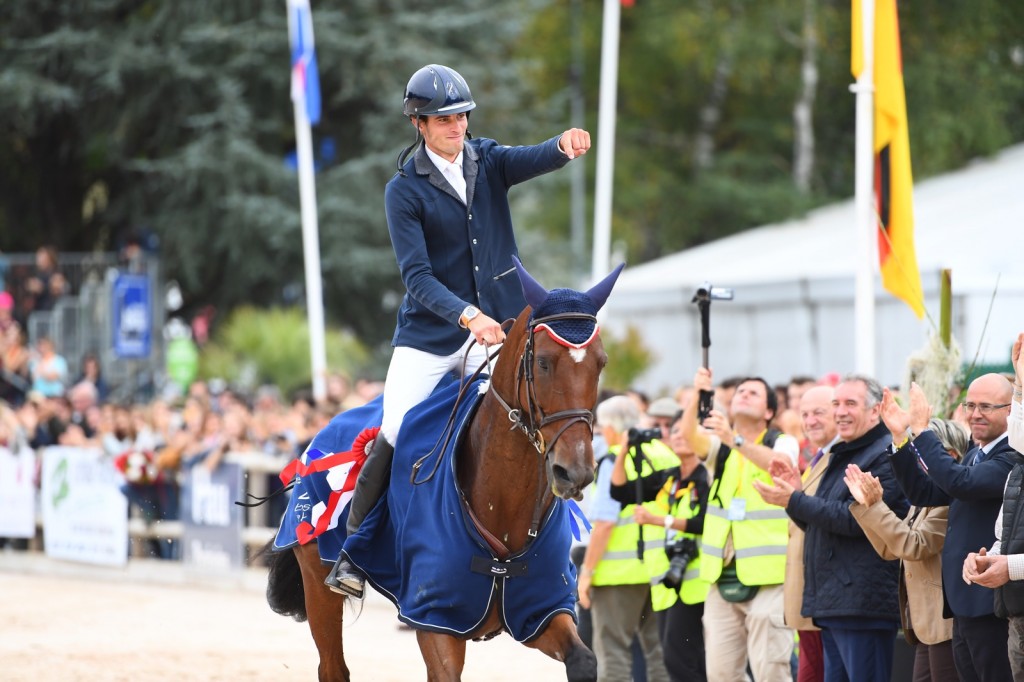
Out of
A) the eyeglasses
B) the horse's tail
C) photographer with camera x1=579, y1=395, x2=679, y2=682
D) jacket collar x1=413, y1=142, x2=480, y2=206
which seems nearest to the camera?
the eyeglasses

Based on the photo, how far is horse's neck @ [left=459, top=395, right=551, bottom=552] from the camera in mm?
6039

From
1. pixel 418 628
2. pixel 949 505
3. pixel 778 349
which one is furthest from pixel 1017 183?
pixel 418 628

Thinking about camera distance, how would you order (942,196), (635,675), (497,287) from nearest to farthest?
(497,287)
(635,675)
(942,196)

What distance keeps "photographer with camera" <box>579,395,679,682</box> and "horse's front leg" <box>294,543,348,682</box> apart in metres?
1.79

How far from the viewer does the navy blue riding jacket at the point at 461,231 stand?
6.54m

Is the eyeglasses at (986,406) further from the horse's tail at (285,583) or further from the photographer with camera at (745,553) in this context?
the horse's tail at (285,583)

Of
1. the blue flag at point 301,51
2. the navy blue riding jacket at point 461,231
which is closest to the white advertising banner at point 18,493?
the blue flag at point 301,51

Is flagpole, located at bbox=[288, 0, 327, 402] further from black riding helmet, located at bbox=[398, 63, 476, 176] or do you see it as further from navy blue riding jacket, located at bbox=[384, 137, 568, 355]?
black riding helmet, located at bbox=[398, 63, 476, 176]

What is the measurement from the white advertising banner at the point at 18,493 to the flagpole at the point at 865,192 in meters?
11.0

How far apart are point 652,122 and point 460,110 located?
3098cm

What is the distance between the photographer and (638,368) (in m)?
19.6

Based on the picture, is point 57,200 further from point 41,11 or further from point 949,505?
point 949,505

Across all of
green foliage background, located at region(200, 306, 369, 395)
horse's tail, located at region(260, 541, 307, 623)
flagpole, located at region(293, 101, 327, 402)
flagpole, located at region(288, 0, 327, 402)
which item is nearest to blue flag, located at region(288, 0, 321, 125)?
flagpole, located at region(288, 0, 327, 402)

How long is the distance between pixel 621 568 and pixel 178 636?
489 cm
